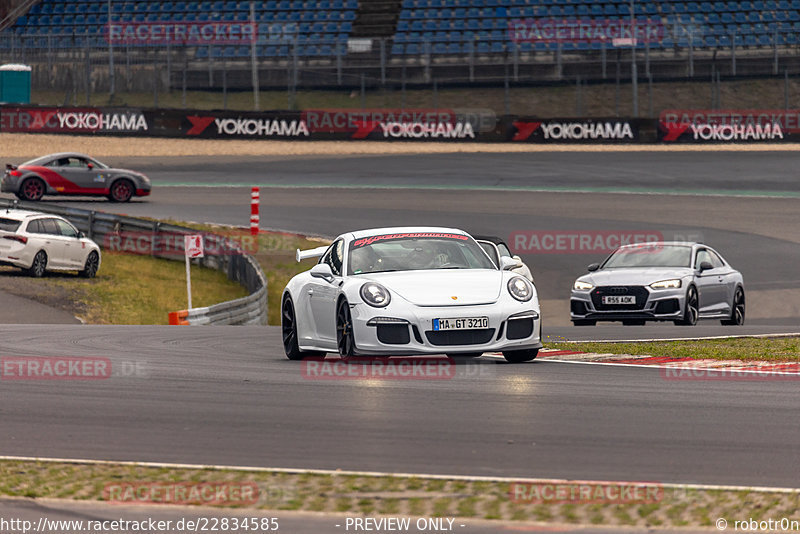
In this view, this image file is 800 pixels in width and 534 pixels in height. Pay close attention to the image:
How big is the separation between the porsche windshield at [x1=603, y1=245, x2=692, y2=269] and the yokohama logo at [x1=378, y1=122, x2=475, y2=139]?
1082 inches

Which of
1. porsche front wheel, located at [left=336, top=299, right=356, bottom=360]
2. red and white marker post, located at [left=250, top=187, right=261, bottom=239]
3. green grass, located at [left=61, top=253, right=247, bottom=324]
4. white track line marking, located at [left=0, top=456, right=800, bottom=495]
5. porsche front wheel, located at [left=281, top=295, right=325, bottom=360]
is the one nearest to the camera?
white track line marking, located at [left=0, top=456, right=800, bottom=495]

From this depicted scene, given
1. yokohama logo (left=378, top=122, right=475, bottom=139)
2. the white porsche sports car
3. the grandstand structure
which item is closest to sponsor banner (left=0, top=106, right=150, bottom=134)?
the grandstand structure

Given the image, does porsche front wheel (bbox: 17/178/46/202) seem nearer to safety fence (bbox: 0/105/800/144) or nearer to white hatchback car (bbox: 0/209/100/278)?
white hatchback car (bbox: 0/209/100/278)

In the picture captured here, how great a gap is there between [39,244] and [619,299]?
1224cm

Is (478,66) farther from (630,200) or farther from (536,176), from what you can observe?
Result: (630,200)

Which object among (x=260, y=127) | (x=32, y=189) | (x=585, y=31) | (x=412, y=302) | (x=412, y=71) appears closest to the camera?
(x=412, y=302)

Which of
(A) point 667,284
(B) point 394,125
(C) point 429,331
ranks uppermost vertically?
(C) point 429,331

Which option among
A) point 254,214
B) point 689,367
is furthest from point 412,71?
point 689,367

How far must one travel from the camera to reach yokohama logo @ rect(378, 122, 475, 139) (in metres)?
46.2

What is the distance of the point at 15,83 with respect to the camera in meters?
53.3

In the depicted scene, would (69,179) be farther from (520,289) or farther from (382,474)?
(382,474)

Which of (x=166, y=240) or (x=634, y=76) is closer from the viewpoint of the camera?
(x=166, y=240)

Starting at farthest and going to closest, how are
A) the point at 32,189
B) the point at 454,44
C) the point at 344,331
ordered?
the point at 454,44
the point at 32,189
the point at 344,331

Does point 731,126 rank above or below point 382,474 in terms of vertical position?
below
